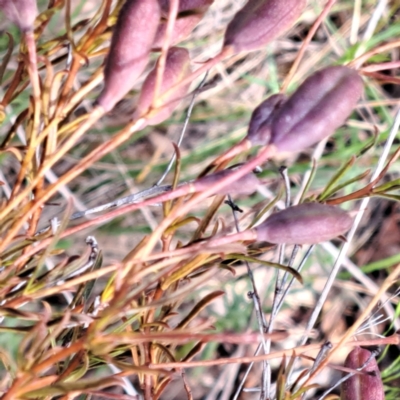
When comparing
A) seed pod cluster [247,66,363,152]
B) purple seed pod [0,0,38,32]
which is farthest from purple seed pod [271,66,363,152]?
purple seed pod [0,0,38,32]

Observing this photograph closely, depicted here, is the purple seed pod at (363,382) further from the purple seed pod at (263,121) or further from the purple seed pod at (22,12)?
the purple seed pod at (22,12)

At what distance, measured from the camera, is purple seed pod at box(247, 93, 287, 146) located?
291mm

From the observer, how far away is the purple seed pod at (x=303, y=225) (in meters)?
0.30

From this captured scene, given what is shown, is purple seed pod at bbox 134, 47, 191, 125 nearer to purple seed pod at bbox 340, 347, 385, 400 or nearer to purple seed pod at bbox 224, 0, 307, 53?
purple seed pod at bbox 224, 0, 307, 53

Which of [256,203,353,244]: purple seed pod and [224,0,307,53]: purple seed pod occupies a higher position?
[224,0,307,53]: purple seed pod

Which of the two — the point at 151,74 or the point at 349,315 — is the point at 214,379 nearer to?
the point at 349,315

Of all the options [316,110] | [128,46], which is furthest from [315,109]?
[128,46]

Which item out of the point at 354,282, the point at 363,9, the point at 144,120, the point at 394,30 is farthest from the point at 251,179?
the point at 363,9

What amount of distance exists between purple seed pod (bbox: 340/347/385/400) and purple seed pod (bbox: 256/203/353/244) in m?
0.12

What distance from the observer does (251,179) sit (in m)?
0.30

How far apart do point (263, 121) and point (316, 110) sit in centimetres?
3

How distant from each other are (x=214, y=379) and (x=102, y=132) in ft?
1.77

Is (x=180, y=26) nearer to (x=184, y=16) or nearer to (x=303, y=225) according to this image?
(x=184, y=16)

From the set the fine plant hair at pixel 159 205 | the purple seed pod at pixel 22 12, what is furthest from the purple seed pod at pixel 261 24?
the purple seed pod at pixel 22 12
